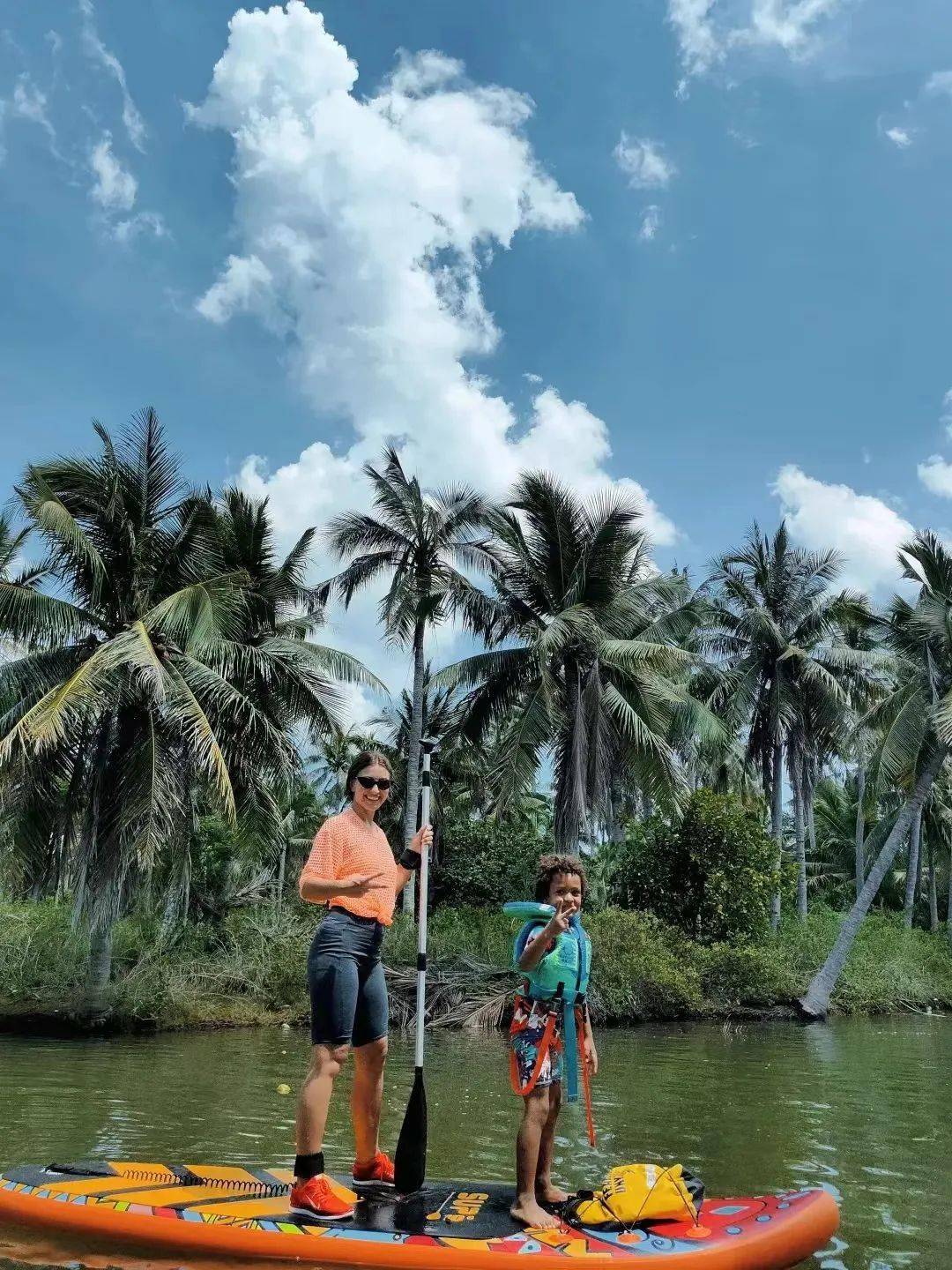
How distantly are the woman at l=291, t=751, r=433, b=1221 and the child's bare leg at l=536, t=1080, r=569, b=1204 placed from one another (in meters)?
0.85

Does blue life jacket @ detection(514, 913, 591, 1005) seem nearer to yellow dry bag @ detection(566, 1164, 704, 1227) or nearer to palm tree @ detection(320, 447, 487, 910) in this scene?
yellow dry bag @ detection(566, 1164, 704, 1227)

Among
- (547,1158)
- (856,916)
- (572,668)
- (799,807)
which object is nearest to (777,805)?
(799,807)

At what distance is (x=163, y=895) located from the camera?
65.1 feet

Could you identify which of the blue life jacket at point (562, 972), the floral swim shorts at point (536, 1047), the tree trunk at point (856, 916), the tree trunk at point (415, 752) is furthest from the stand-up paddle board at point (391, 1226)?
the tree trunk at point (856, 916)

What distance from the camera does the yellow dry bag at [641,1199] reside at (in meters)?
4.89

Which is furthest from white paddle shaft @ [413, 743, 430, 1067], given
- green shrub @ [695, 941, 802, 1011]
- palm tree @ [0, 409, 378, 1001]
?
green shrub @ [695, 941, 802, 1011]

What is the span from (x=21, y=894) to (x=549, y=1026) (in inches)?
626

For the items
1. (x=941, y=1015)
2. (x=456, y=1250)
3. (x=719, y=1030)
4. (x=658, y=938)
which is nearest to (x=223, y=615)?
(x=658, y=938)

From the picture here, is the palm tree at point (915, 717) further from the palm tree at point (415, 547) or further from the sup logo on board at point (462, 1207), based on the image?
the sup logo on board at point (462, 1207)

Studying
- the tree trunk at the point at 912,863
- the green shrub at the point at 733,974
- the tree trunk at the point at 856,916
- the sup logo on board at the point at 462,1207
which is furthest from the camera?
the tree trunk at the point at 912,863

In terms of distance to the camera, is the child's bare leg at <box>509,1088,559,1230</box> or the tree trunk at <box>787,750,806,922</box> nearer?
the child's bare leg at <box>509,1088,559,1230</box>

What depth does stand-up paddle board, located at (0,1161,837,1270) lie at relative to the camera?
4.55 m

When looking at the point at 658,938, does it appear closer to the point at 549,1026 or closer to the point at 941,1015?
the point at 941,1015

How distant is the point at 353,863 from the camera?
537 centimetres
